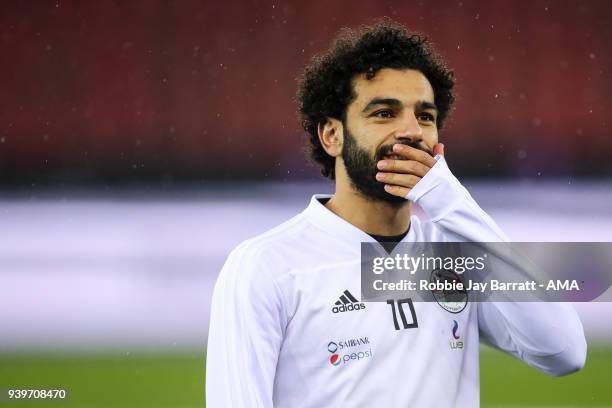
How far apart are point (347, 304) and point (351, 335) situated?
7 centimetres

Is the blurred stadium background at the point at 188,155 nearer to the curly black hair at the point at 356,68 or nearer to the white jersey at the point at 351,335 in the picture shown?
the curly black hair at the point at 356,68

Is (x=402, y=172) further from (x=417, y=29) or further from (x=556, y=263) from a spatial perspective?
(x=417, y=29)

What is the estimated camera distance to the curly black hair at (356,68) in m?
1.85

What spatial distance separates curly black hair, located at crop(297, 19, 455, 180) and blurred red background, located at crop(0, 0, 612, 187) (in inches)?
62.7

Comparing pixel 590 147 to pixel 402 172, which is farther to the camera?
pixel 590 147

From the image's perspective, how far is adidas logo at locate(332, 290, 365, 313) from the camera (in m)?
1.66

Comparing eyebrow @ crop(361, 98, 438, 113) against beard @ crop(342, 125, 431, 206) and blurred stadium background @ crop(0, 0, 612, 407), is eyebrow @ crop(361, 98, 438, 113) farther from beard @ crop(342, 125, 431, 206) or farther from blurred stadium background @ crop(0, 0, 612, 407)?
blurred stadium background @ crop(0, 0, 612, 407)

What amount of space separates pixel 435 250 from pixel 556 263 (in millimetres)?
729

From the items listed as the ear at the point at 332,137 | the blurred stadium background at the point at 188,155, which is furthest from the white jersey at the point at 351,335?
the blurred stadium background at the point at 188,155

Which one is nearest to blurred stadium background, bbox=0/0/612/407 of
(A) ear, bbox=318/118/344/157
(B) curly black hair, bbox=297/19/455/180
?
(B) curly black hair, bbox=297/19/455/180

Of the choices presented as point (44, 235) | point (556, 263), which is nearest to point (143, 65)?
point (44, 235)

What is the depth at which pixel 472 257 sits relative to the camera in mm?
1734

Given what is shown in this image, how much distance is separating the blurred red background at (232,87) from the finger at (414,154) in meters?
2.09

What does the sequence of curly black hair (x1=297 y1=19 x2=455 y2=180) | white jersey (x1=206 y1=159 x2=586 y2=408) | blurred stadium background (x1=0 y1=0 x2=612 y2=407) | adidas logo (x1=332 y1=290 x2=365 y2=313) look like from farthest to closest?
blurred stadium background (x1=0 y1=0 x2=612 y2=407) < curly black hair (x1=297 y1=19 x2=455 y2=180) < adidas logo (x1=332 y1=290 x2=365 y2=313) < white jersey (x1=206 y1=159 x2=586 y2=408)
